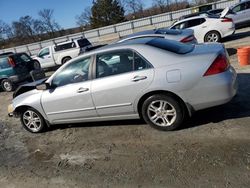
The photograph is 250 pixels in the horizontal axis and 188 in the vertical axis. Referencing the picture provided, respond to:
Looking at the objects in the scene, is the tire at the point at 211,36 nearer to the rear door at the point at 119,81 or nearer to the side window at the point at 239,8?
the side window at the point at 239,8

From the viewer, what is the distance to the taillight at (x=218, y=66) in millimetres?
5031

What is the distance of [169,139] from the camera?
5242 mm

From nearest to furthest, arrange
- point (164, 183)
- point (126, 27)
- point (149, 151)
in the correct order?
point (164, 183) < point (149, 151) < point (126, 27)

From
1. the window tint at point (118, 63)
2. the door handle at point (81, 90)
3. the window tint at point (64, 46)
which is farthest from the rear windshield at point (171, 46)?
the window tint at point (64, 46)

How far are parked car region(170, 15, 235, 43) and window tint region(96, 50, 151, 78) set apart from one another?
1001cm

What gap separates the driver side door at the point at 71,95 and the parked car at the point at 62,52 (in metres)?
12.7

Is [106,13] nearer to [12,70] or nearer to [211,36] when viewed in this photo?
[211,36]

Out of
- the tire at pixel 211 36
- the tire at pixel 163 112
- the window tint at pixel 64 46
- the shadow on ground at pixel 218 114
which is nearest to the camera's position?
the tire at pixel 163 112

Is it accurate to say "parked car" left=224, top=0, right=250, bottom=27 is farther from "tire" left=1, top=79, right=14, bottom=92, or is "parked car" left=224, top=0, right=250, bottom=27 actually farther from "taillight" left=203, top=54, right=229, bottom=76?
"taillight" left=203, top=54, right=229, bottom=76

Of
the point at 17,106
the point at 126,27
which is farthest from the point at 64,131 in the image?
the point at 126,27

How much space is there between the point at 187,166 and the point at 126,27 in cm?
3430

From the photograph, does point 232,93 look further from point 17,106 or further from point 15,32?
point 15,32

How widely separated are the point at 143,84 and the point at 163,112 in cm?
57

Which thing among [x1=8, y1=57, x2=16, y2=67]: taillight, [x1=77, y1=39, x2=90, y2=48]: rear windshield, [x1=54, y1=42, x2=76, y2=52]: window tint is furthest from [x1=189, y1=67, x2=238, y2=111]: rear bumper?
[x1=54, y1=42, x2=76, y2=52]: window tint
